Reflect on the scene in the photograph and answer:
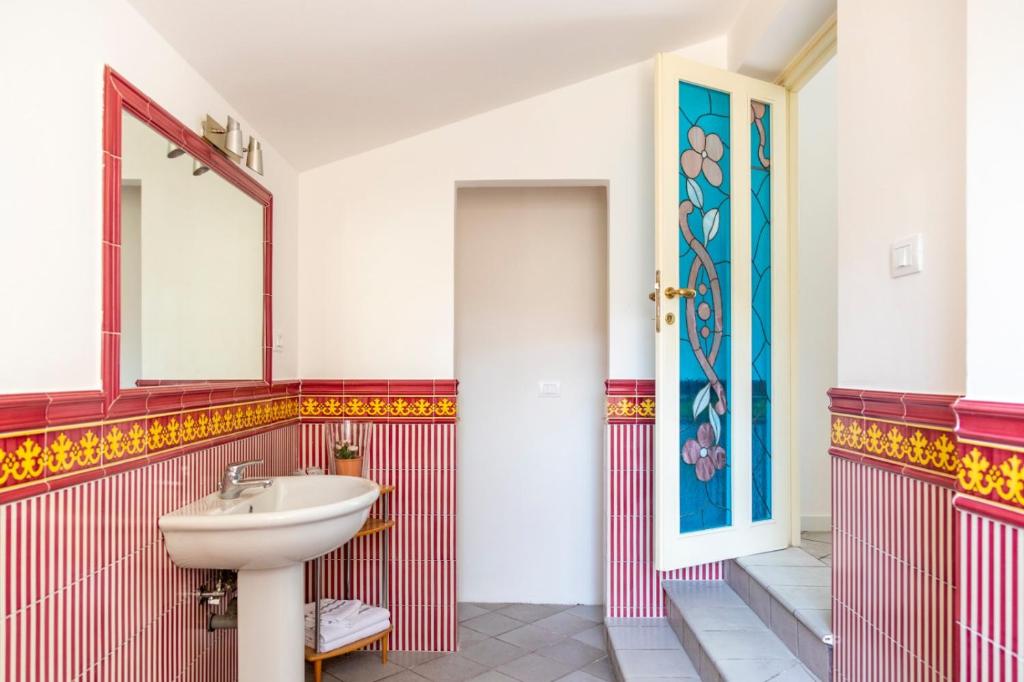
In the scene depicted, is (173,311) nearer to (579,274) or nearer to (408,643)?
(408,643)

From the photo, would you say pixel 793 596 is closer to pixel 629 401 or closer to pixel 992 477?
pixel 629 401

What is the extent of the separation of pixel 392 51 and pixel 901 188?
1.53m

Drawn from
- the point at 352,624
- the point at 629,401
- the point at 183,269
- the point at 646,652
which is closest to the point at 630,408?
the point at 629,401


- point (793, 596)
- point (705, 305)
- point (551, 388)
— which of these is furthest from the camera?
point (551, 388)

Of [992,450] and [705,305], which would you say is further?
[705,305]

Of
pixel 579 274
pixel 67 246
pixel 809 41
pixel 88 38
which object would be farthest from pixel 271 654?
pixel 809 41

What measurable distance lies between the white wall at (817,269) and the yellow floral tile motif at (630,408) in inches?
31.7

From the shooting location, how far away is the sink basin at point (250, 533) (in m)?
1.75

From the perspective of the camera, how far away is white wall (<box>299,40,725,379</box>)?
2939 millimetres

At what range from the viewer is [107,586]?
1.54 meters

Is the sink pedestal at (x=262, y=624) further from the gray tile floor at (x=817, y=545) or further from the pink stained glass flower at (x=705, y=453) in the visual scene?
the gray tile floor at (x=817, y=545)

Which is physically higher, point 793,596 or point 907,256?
point 907,256

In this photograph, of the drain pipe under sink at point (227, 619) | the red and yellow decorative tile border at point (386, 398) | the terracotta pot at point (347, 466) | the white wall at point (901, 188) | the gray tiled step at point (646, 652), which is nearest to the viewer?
the white wall at point (901, 188)

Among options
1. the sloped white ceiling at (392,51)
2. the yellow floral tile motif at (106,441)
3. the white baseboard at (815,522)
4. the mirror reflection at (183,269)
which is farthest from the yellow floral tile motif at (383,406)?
the white baseboard at (815,522)
